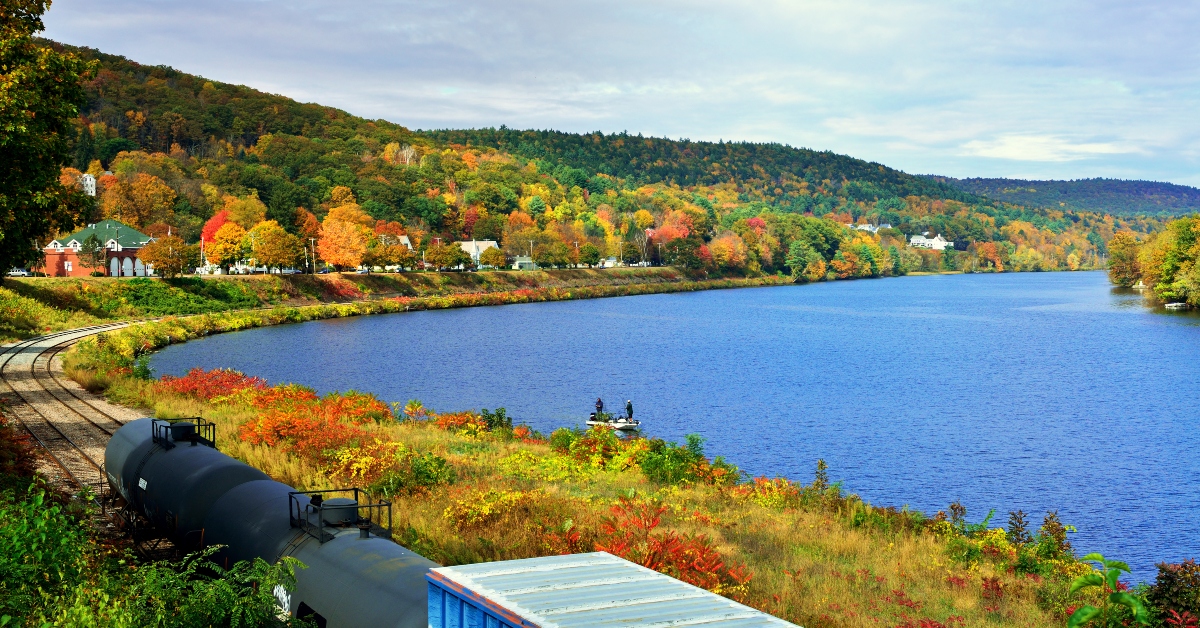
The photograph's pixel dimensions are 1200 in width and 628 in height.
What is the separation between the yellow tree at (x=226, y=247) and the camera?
117 m

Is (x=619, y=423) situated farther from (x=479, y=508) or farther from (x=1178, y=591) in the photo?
(x=1178, y=591)

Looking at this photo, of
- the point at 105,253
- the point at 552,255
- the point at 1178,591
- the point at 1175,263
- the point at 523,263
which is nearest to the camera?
the point at 1178,591

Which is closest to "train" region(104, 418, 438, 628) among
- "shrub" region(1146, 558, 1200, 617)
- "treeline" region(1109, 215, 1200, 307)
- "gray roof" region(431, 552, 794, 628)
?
"gray roof" region(431, 552, 794, 628)

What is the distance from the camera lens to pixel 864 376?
210ft

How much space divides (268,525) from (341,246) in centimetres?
11930

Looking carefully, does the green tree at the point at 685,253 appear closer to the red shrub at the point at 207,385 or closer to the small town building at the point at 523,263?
the small town building at the point at 523,263

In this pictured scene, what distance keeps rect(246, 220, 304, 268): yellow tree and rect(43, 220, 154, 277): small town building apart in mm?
12611

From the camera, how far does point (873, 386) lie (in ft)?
196

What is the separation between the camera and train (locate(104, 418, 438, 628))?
37.5 ft

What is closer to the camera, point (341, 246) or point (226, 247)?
point (226, 247)

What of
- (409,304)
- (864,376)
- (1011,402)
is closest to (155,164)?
(409,304)

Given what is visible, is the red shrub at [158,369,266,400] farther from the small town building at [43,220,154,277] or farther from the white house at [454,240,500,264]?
the white house at [454,240,500,264]

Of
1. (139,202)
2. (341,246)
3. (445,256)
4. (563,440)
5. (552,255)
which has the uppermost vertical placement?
(139,202)

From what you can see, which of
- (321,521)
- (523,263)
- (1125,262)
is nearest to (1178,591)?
(321,521)
